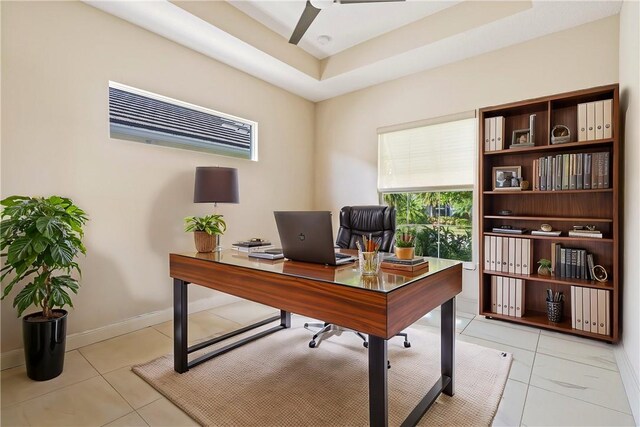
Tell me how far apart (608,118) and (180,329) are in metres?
3.39

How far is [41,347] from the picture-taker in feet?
6.26

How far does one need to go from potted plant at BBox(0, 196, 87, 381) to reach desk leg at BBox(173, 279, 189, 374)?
0.68 m

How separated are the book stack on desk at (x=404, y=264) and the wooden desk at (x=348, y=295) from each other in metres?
0.05

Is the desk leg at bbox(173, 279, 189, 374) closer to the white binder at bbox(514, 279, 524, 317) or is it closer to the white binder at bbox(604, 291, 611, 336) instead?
the white binder at bbox(514, 279, 524, 317)

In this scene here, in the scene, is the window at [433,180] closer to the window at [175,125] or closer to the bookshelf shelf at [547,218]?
the bookshelf shelf at [547,218]

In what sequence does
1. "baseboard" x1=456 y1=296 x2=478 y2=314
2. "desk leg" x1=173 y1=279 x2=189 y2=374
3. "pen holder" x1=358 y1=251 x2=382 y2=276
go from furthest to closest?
"baseboard" x1=456 y1=296 x2=478 y2=314, "desk leg" x1=173 y1=279 x2=189 y2=374, "pen holder" x1=358 y1=251 x2=382 y2=276

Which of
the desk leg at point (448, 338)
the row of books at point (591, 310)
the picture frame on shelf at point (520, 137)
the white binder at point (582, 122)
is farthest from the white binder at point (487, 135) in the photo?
the desk leg at point (448, 338)

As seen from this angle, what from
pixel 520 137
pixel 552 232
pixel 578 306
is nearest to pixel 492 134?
pixel 520 137

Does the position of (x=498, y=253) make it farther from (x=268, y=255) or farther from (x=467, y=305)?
(x=268, y=255)

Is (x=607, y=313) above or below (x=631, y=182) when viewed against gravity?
below

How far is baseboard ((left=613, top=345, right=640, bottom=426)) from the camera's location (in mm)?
1571

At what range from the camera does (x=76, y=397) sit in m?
1.75

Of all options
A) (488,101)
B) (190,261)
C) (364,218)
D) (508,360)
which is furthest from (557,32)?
(190,261)

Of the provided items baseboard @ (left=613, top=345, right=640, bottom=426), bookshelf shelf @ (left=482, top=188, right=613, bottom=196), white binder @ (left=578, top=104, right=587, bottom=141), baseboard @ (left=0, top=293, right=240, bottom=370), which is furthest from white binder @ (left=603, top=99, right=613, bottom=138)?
baseboard @ (left=0, top=293, right=240, bottom=370)
